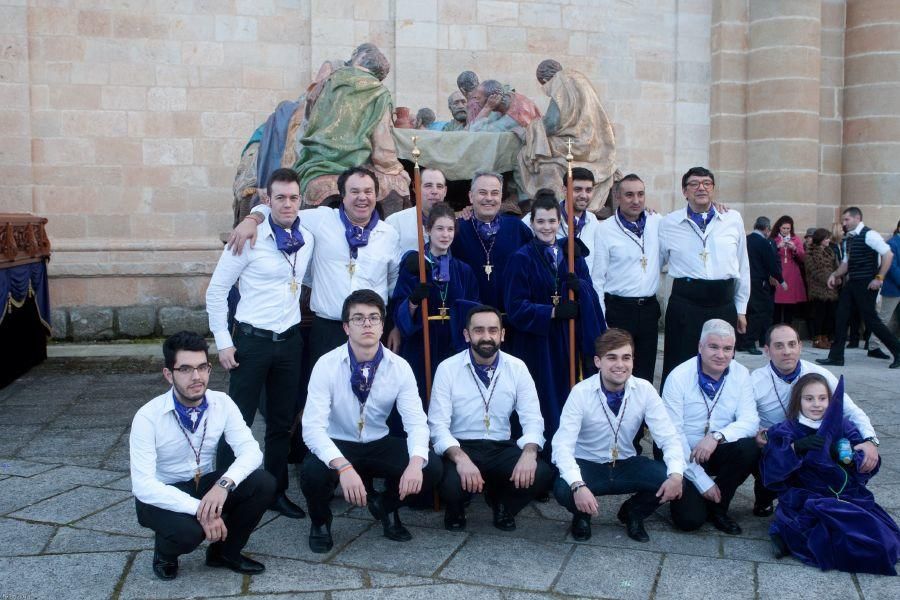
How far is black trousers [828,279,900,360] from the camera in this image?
32.0 ft

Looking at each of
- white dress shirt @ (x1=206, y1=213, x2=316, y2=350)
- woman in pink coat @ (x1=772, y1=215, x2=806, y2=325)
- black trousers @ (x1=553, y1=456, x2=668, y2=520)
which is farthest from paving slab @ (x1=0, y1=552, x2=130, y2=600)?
woman in pink coat @ (x1=772, y1=215, x2=806, y2=325)

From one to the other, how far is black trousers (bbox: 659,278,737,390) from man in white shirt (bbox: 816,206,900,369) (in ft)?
15.0

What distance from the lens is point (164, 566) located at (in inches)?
155

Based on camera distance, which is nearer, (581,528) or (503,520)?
(581,528)

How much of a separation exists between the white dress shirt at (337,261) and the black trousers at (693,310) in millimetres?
1956

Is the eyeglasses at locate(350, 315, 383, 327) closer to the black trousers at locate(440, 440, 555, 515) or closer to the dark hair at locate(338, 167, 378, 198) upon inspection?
the black trousers at locate(440, 440, 555, 515)

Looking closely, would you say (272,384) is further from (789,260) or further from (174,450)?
(789,260)

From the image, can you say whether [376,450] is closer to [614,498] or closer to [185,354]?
[185,354]

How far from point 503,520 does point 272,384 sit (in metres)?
1.40

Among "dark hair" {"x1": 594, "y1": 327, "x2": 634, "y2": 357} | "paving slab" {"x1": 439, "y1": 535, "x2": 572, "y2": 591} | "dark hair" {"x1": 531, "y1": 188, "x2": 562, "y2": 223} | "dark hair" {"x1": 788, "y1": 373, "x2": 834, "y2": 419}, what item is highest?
"dark hair" {"x1": 531, "y1": 188, "x2": 562, "y2": 223}

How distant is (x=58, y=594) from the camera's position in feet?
12.4

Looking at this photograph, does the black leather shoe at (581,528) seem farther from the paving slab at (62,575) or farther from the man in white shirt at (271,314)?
the paving slab at (62,575)

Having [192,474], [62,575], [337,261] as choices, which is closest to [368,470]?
[192,474]

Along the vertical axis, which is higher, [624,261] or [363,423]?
[624,261]
